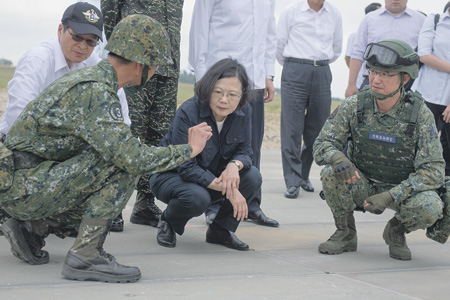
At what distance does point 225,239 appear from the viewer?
4.46m

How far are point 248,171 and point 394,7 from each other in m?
3.05

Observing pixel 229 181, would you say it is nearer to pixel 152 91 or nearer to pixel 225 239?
pixel 225 239

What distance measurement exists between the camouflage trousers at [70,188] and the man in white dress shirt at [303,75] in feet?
11.5

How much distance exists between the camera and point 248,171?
4395 millimetres

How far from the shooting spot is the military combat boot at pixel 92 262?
11.1ft

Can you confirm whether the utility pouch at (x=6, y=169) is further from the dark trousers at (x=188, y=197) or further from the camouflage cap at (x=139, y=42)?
the dark trousers at (x=188, y=197)

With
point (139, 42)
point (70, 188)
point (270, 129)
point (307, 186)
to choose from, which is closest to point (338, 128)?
point (139, 42)

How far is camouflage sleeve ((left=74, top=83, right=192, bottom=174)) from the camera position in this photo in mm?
3289

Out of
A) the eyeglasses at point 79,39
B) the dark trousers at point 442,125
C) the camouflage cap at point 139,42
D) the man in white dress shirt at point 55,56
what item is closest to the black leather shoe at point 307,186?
the dark trousers at point 442,125

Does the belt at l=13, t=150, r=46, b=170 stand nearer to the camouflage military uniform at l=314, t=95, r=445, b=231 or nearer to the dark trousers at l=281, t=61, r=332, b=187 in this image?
the camouflage military uniform at l=314, t=95, r=445, b=231

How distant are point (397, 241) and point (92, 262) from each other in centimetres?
199

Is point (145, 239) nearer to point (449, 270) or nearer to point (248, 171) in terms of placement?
point (248, 171)

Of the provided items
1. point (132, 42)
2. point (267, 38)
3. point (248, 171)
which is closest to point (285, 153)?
point (267, 38)

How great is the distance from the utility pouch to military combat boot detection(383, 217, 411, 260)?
2372mm
